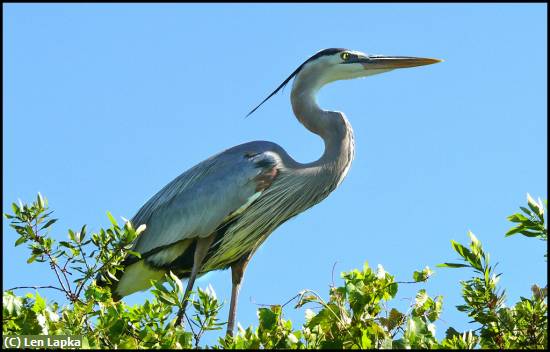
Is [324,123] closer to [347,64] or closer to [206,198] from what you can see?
[347,64]

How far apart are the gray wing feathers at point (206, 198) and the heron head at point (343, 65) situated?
65cm

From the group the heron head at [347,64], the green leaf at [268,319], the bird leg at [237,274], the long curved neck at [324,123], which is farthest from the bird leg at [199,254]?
the green leaf at [268,319]

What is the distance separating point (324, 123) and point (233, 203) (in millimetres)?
926

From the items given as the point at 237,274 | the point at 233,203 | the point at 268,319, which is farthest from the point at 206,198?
the point at 268,319

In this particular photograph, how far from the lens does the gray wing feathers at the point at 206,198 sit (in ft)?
20.0

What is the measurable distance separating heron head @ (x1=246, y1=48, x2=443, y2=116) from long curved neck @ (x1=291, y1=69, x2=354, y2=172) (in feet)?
0.24

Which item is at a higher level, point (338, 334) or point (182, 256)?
point (182, 256)

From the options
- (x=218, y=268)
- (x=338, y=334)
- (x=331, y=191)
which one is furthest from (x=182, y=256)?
(x=338, y=334)

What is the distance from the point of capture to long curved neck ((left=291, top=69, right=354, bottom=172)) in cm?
637

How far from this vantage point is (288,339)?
3.63 meters

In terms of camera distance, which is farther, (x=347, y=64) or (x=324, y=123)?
(x=347, y=64)

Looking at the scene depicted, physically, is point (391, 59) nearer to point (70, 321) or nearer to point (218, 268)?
point (218, 268)

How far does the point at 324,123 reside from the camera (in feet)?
21.2

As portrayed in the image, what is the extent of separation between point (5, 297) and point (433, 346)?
67.9 inches
